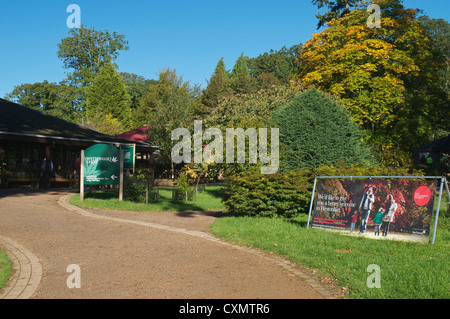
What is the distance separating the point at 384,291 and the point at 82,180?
13036 millimetres

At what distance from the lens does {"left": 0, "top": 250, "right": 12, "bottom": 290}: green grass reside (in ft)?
19.4

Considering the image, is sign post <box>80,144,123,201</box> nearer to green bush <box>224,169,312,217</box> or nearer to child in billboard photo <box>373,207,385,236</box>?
green bush <box>224,169,312,217</box>

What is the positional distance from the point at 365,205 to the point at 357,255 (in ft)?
6.42

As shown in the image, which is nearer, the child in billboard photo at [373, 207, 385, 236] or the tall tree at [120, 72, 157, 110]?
the child in billboard photo at [373, 207, 385, 236]

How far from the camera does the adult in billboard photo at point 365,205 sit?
9252 millimetres

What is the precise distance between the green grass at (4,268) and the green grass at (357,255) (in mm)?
4535

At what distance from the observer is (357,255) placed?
25.1 feet

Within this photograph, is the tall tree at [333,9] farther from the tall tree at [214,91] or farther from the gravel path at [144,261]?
the gravel path at [144,261]

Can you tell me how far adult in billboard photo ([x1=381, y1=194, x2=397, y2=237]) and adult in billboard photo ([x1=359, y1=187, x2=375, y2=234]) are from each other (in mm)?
360

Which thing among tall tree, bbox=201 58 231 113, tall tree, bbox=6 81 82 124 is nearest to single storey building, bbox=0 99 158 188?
tall tree, bbox=201 58 231 113

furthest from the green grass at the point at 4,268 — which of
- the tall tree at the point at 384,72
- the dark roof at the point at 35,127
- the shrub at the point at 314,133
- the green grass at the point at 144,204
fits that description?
the tall tree at the point at 384,72

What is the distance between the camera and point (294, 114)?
16.4 m

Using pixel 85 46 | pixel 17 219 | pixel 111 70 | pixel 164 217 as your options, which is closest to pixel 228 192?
pixel 164 217
